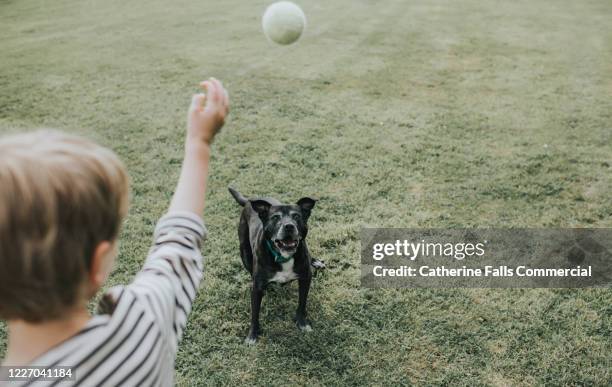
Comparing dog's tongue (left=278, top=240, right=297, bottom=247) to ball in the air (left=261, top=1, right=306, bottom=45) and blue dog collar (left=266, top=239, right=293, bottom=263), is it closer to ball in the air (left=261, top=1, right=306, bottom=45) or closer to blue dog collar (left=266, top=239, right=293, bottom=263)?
blue dog collar (left=266, top=239, right=293, bottom=263)

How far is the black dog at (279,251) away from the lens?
312cm

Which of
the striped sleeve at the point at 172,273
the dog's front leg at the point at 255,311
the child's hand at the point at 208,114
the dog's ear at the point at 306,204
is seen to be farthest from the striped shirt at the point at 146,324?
the dog's ear at the point at 306,204

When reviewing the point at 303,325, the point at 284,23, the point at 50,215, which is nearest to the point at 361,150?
the point at 284,23

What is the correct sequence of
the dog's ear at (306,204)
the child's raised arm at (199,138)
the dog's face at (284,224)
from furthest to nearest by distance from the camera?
1. the dog's ear at (306,204)
2. the dog's face at (284,224)
3. the child's raised arm at (199,138)

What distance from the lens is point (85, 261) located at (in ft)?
2.80

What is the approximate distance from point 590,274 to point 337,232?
2054mm

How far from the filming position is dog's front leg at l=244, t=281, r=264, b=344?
3.24 metres

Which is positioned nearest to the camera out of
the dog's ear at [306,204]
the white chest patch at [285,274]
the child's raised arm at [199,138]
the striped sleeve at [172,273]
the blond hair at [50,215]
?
the blond hair at [50,215]

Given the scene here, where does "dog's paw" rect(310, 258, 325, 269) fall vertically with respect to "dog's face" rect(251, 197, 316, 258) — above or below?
below

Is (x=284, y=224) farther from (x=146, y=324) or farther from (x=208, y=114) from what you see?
(x=146, y=324)

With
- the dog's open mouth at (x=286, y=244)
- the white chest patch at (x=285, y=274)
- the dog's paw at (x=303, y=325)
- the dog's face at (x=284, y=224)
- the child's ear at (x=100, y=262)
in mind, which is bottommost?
the dog's paw at (x=303, y=325)

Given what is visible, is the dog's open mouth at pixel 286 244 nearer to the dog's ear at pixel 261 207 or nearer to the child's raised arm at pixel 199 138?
the dog's ear at pixel 261 207

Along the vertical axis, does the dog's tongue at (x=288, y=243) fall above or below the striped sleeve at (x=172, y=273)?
below

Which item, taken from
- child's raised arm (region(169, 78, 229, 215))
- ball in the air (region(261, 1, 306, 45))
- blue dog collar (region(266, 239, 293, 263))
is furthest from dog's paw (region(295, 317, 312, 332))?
ball in the air (region(261, 1, 306, 45))
